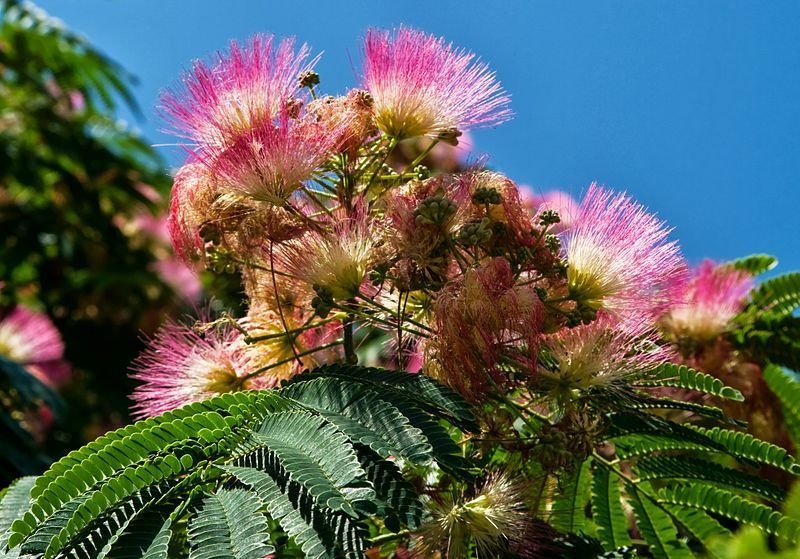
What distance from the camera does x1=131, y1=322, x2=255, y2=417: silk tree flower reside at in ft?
6.20

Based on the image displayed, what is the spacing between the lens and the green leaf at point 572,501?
1.81 metres

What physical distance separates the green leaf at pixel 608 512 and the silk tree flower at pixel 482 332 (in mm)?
525

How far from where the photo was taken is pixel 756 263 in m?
3.01

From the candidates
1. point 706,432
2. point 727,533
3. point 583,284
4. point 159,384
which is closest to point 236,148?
point 159,384

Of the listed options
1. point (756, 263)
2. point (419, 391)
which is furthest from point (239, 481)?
point (756, 263)

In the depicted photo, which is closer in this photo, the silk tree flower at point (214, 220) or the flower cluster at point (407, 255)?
the flower cluster at point (407, 255)

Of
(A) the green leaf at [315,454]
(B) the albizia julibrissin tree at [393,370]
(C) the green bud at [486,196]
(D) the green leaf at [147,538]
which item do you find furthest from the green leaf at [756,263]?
(D) the green leaf at [147,538]

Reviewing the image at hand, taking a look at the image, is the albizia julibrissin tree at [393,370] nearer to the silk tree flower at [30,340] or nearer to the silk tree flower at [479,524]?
the silk tree flower at [479,524]

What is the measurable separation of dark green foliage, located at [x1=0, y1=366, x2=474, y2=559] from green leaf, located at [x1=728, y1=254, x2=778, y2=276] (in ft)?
5.81

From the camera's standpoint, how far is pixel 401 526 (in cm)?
136

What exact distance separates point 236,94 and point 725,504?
130 cm

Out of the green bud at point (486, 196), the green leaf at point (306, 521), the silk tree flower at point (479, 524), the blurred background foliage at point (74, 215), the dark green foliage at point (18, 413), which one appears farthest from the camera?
the blurred background foliage at point (74, 215)

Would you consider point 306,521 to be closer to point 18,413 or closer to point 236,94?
point 236,94

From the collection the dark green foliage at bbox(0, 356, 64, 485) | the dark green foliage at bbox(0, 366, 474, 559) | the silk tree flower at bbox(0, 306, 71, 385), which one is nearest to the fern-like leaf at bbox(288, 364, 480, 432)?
the dark green foliage at bbox(0, 366, 474, 559)
